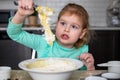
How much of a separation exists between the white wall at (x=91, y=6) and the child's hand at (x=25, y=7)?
2.66m

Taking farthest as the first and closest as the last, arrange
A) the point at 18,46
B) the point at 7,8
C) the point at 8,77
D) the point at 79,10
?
the point at 7,8
the point at 18,46
the point at 79,10
the point at 8,77

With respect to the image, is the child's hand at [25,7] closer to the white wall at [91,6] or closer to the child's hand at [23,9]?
the child's hand at [23,9]

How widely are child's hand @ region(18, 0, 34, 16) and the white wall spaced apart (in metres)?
2.66

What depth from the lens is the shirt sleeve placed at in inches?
54.3

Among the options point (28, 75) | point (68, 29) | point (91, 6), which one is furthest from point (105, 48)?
point (28, 75)

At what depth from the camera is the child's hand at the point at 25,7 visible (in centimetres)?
122

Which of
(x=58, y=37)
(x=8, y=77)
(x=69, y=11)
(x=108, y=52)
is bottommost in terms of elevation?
(x=108, y=52)

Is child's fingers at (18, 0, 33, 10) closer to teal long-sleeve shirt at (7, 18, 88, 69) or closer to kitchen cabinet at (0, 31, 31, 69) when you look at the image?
teal long-sleeve shirt at (7, 18, 88, 69)

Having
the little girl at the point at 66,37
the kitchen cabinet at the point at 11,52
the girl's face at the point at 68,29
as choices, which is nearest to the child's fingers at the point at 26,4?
the little girl at the point at 66,37

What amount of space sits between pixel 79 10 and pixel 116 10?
222 cm

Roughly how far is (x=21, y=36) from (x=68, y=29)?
0.27m

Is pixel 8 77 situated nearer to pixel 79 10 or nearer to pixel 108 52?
pixel 79 10

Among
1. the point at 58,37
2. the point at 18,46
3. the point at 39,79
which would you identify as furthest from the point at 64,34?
the point at 18,46

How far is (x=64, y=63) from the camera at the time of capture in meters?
1.21
